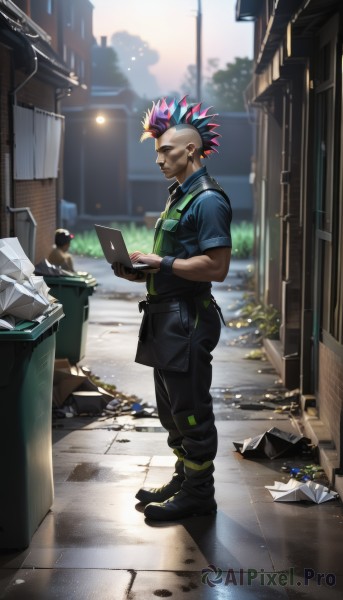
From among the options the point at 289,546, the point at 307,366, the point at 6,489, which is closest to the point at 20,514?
the point at 6,489

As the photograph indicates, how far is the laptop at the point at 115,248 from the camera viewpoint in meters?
5.78

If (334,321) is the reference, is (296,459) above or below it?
below

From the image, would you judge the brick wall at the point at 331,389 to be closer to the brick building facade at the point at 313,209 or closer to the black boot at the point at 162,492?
the brick building facade at the point at 313,209

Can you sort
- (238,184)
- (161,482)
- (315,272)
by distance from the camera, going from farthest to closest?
1. (238,184)
2. (315,272)
3. (161,482)

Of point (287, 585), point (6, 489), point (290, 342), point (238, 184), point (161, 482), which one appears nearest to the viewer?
point (287, 585)

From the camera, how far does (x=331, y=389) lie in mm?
7887

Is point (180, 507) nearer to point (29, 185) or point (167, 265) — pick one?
Result: point (167, 265)

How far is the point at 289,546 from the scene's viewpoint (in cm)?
574

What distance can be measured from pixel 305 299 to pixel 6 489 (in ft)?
14.0

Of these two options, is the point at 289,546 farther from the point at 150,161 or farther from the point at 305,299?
the point at 150,161

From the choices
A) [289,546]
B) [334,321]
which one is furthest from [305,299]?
[289,546]

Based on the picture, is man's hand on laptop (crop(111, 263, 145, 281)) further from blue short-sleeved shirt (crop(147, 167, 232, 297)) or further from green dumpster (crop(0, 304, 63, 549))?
green dumpster (crop(0, 304, 63, 549))

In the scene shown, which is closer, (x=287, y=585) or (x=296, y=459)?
(x=287, y=585)

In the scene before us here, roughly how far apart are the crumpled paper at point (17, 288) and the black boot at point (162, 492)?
141 cm
